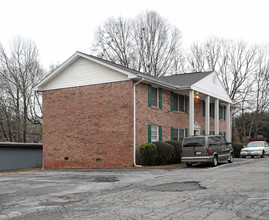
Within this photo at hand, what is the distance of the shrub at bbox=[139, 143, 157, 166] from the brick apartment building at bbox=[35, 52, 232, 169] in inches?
28.4

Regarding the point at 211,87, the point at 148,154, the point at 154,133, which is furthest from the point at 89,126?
the point at 211,87

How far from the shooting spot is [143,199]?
9008mm

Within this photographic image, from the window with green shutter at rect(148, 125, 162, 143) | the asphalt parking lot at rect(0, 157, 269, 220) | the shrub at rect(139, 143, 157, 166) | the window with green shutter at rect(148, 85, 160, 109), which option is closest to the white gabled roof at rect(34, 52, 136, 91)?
the window with green shutter at rect(148, 85, 160, 109)

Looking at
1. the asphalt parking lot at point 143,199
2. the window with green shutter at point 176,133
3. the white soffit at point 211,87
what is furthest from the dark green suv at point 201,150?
the white soffit at point 211,87

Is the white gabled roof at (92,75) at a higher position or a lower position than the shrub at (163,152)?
higher

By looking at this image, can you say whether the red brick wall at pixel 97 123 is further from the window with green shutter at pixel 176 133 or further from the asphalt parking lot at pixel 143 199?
the asphalt parking lot at pixel 143 199

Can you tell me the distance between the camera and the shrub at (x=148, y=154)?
19234 mm

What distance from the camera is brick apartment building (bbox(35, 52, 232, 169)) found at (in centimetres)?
2039

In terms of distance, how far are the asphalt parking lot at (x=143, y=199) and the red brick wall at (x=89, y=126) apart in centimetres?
736

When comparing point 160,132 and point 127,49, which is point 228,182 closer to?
point 160,132

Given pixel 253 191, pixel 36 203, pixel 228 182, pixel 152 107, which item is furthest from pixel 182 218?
pixel 152 107

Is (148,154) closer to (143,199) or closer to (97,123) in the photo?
(97,123)

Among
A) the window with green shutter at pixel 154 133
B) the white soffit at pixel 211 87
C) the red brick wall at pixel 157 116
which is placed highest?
the white soffit at pixel 211 87

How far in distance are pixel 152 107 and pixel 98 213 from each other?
15006 mm
